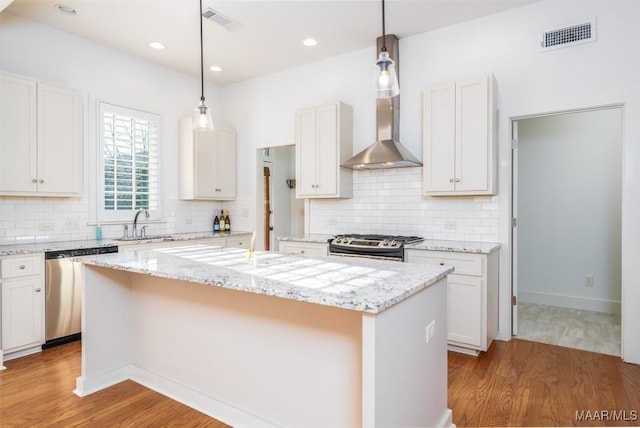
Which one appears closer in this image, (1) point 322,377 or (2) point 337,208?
(1) point 322,377

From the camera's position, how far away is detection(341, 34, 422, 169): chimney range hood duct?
3.68 metres

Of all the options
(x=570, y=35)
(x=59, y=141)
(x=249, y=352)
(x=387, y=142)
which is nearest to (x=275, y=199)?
(x=387, y=142)

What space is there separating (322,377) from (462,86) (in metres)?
2.85

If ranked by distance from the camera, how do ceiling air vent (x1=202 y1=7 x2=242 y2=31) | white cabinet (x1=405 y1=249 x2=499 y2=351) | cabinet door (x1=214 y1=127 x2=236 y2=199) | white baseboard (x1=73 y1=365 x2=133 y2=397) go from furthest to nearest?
cabinet door (x1=214 y1=127 x2=236 y2=199) → ceiling air vent (x1=202 y1=7 x2=242 y2=31) → white cabinet (x1=405 y1=249 x2=499 y2=351) → white baseboard (x1=73 y1=365 x2=133 y2=397)

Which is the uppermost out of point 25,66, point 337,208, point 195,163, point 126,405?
point 25,66

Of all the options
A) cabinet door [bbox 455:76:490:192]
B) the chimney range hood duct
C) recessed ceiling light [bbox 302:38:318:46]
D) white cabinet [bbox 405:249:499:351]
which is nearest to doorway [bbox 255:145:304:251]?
recessed ceiling light [bbox 302:38:318:46]

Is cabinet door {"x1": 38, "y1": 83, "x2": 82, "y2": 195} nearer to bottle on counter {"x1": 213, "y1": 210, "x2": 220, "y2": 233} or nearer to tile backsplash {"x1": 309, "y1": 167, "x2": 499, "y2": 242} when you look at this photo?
bottle on counter {"x1": 213, "y1": 210, "x2": 220, "y2": 233}

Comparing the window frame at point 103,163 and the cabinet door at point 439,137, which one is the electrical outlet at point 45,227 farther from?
the cabinet door at point 439,137

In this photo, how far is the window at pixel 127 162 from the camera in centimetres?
421

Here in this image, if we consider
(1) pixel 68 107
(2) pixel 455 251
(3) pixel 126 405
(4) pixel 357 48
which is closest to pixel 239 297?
(3) pixel 126 405

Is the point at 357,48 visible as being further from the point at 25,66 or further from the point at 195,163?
the point at 25,66

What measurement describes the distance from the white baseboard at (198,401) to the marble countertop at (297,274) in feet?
2.81

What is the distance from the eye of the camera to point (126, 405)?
238cm

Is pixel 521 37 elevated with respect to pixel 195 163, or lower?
elevated
